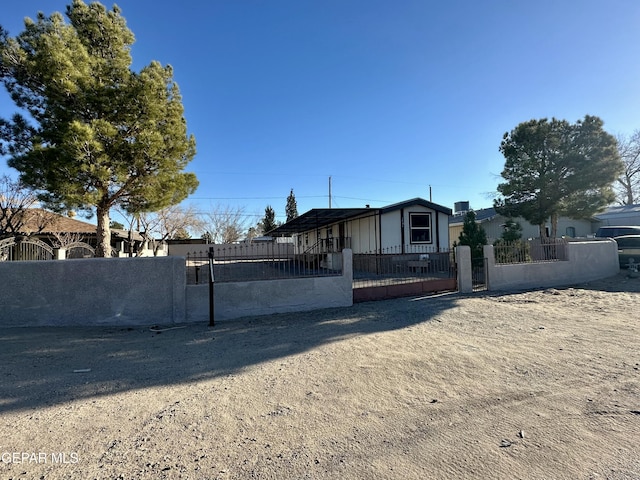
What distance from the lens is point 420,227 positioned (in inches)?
642

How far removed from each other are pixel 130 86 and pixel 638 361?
1159cm

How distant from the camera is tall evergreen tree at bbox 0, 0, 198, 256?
8.35m

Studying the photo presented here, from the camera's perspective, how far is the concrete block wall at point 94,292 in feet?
20.4

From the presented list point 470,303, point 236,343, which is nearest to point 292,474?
point 236,343

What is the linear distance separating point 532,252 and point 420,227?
17.9 ft

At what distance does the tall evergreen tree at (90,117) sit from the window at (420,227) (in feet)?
34.3

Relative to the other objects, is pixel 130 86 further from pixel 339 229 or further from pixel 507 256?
pixel 339 229

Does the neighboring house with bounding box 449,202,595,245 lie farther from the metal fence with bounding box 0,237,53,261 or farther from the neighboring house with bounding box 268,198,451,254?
the metal fence with bounding box 0,237,53,261

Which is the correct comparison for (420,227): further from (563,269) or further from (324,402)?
(324,402)

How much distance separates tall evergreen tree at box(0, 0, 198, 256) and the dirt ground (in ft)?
14.3

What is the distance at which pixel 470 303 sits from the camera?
8320 mm

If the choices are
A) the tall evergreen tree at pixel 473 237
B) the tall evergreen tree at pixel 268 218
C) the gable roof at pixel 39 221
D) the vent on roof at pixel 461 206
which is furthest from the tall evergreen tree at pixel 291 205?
the tall evergreen tree at pixel 473 237

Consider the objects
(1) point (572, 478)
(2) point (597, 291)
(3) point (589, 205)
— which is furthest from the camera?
(3) point (589, 205)

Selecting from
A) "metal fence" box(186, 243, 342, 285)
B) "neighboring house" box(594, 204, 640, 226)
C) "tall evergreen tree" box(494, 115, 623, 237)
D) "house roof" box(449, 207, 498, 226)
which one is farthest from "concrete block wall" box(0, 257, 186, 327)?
"neighboring house" box(594, 204, 640, 226)
